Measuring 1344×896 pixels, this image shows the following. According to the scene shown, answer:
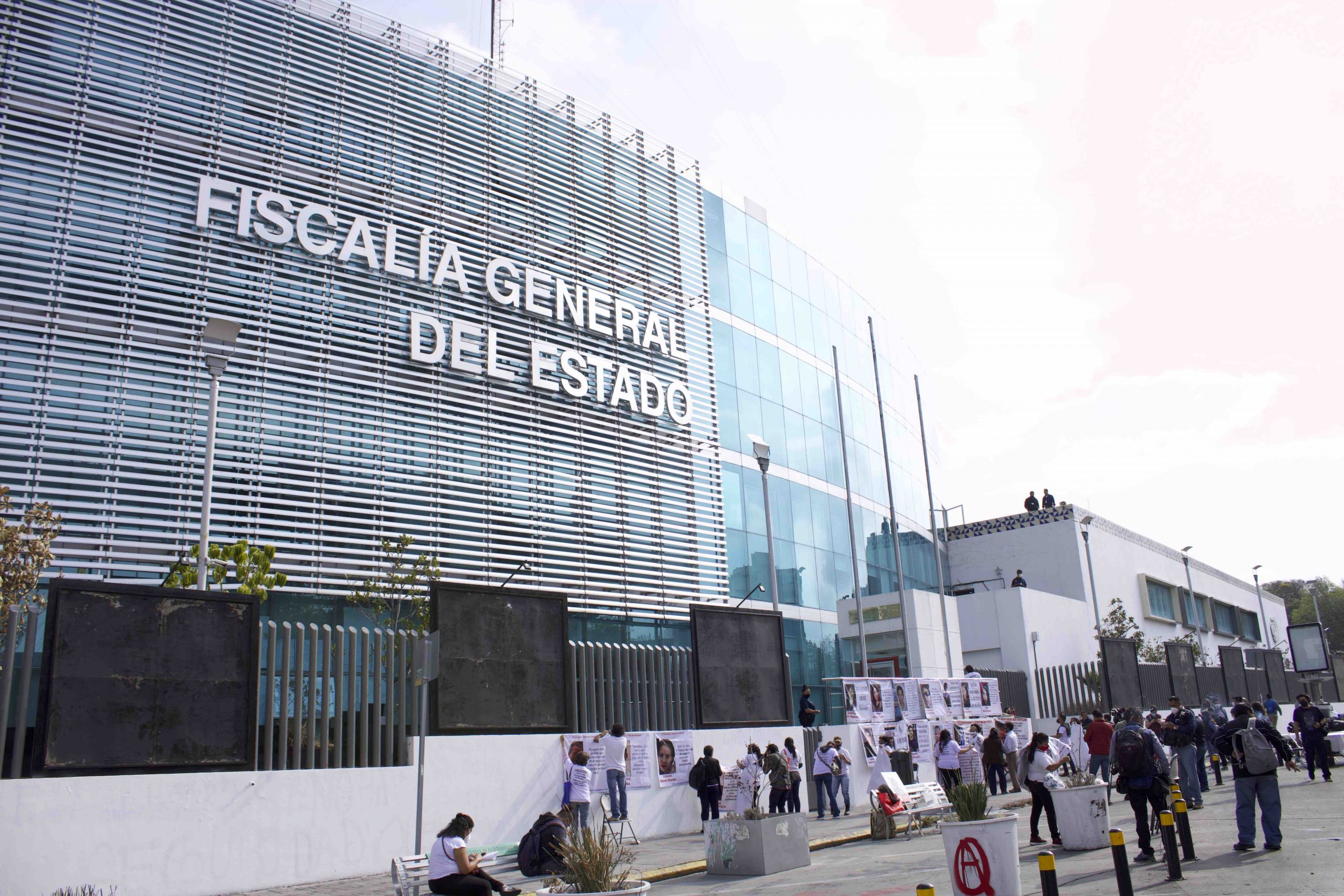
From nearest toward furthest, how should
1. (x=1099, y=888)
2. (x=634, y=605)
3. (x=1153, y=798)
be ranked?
1. (x=1099, y=888)
2. (x=1153, y=798)
3. (x=634, y=605)

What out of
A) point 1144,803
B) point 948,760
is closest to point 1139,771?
point 1144,803

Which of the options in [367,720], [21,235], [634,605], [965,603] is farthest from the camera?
[965,603]

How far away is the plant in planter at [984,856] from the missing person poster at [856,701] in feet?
46.0

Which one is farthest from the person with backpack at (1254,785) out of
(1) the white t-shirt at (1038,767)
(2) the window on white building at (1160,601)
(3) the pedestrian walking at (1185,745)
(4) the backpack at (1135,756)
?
(2) the window on white building at (1160,601)

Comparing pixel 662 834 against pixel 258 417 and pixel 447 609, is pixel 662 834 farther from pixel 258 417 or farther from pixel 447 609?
pixel 258 417

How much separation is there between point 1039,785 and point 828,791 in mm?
7863

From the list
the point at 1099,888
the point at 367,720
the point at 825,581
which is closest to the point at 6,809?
the point at 367,720

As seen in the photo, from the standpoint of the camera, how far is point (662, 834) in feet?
61.4

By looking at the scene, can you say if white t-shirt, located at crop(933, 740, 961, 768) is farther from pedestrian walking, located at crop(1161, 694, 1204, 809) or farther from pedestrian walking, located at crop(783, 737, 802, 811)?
pedestrian walking, located at crop(1161, 694, 1204, 809)

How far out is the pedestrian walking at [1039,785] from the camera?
48.2ft

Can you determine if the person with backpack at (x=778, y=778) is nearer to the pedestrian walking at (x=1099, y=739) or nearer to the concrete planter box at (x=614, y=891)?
the pedestrian walking at (x=1099, y=739)

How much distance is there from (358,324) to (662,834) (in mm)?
13352

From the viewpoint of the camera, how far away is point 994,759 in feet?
72.6

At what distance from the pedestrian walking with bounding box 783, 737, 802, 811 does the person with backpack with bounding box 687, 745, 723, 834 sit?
1362 millimetres
